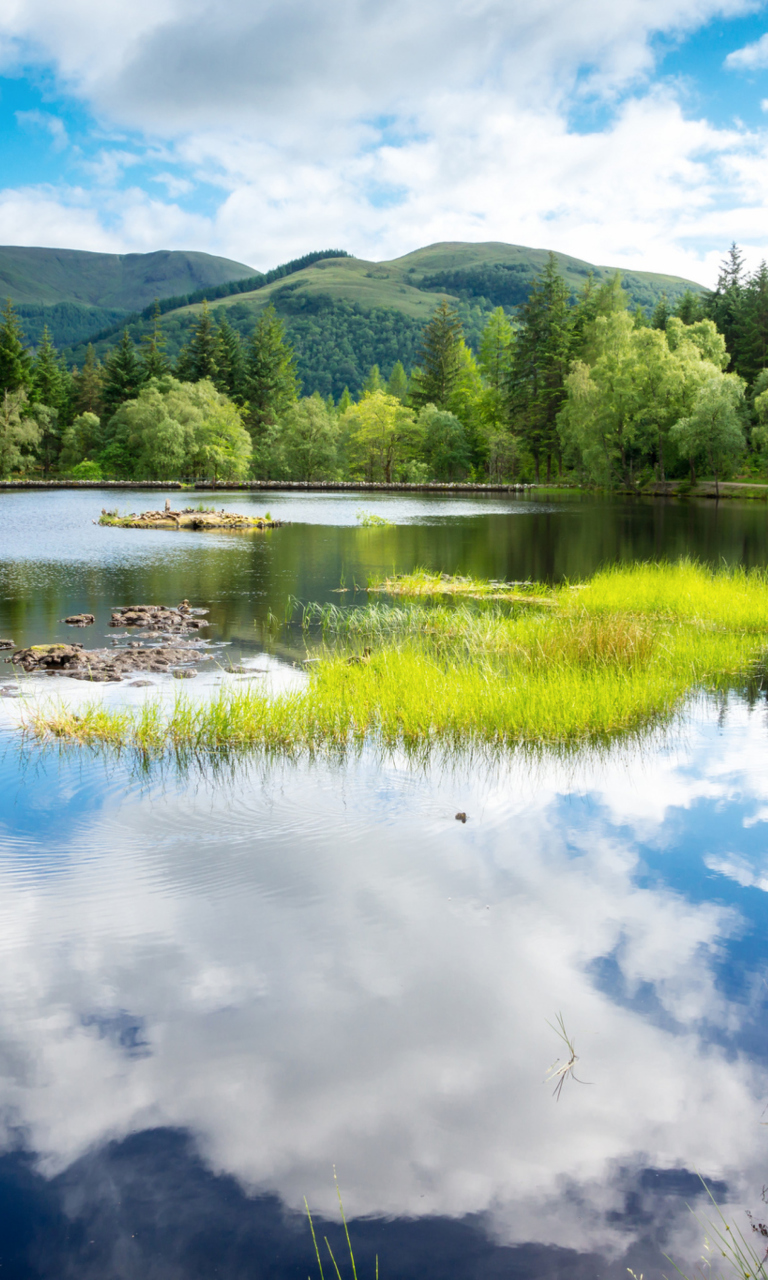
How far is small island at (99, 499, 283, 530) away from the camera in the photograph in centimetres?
4606

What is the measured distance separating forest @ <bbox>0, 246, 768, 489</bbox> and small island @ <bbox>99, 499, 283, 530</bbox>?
1559 inches

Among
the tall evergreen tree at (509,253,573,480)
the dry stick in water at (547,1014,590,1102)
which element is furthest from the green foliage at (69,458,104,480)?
the dry stick in water at (547,1014,590,1102)

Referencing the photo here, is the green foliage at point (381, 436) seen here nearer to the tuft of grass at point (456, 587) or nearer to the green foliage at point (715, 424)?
the green foliage at point (715, 424)

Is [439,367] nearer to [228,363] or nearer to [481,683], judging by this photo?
[228,363]

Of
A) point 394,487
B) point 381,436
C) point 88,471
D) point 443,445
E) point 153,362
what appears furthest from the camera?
point 153,362

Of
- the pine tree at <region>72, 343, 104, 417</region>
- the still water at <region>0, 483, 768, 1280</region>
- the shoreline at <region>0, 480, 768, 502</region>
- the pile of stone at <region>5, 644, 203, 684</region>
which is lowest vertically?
the still water at <region>0, 483, 768, 1280</region>

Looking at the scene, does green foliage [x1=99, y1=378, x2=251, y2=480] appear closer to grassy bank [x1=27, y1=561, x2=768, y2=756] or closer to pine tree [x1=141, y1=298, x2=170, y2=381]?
pine tree [x1=141, y1=298, x2=170, y2=381]

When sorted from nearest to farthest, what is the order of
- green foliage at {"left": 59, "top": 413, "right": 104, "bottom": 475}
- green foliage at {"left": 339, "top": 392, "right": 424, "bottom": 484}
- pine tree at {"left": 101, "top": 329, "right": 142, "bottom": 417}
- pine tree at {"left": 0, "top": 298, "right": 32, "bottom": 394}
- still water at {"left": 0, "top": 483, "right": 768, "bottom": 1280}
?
1. still water at {"left": 0, "top": 483, "right": 768, "bottom": 1280}
2. pine tree at {"left": 0, "top": 298, "right": 32, "bottom": 394}
3. green foliage at {"left": 59, "top": 413, "right": 104, "bottom": 475}
4. green foliage at {"left": 339, "top": 392, "right": 424, "bottom": 484}
5. pine tree at {"left": 101, "top": 329, "right": 142, "bottom": 417}

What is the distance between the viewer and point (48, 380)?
4090 inches

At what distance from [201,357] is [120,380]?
13.8 metres

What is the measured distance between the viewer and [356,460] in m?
106

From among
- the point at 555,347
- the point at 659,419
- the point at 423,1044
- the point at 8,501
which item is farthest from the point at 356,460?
the point at 423,1044

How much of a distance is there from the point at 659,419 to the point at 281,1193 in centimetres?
7706

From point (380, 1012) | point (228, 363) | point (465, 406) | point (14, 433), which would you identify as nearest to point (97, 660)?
point (380, 1012)
